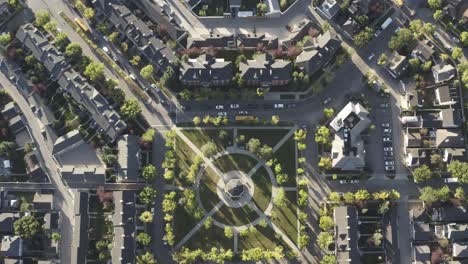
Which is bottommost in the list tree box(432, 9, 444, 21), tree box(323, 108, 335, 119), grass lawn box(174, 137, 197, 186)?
grass lawn box(174, 137, 197, 186)

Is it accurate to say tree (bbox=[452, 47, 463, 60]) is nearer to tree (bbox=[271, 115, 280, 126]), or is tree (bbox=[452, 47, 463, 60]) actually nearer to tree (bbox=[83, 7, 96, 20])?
tree (bbox=[271, 115, 280, 126])

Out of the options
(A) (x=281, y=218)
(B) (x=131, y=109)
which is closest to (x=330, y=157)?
(A) (x=281, y=218)

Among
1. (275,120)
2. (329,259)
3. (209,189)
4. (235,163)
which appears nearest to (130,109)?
(209,189)

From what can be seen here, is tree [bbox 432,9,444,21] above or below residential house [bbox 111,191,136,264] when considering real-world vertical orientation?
above

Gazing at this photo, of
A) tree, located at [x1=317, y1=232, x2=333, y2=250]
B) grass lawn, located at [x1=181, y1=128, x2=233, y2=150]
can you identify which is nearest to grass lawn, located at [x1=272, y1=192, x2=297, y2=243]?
tree, located at [x1=317, y1=232, x2=333, y2=250]

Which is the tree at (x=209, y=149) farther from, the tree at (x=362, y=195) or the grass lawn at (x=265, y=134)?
the tree at (x=362, y=195)

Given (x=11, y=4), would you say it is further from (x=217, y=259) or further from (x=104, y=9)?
(x=217, y=259)
